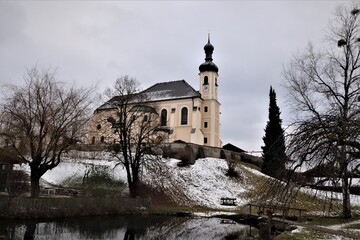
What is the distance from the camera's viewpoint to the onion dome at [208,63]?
5547 centimetres

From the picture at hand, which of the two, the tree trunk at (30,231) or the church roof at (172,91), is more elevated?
the church roof at (172,91)

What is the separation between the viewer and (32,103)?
19.2m

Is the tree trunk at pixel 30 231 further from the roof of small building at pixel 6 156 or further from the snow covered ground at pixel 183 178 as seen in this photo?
the snow covered ground at pixel 183 178

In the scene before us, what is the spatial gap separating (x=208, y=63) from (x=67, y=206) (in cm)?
4092

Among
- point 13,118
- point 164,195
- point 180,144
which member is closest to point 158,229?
point 13,118

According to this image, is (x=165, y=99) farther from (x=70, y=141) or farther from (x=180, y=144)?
(x=70, y=141)

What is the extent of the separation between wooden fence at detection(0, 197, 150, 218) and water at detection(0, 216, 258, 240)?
92cm

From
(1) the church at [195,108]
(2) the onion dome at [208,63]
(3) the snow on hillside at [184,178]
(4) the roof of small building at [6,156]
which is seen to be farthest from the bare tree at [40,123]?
(2) the onion dome at [208,63]

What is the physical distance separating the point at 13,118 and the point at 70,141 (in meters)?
3.36

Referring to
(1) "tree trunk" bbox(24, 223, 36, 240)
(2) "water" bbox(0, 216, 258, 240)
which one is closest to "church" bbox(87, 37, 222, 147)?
A: (2) "water" bbox(0, 216, 258, 240)

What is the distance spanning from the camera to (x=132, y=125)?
1075 inches

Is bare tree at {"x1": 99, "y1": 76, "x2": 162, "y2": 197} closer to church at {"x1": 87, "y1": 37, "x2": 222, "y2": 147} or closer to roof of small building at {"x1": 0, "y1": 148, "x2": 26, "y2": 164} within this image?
roof of small building at {"x1": 0, "y1": 148, "x2": 26, "y2": 164}

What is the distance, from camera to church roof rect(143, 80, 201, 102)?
53375mm

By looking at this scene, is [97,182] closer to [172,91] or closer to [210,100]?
[172,91]
